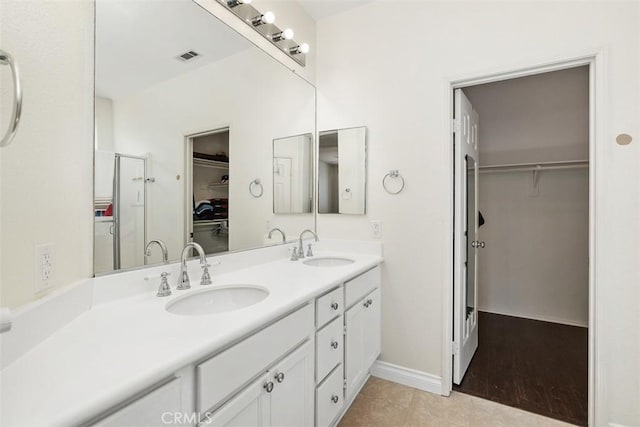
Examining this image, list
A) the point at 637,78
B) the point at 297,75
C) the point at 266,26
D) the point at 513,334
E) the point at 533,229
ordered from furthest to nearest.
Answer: the point at 533,229 → the point at 513,334 → the point at 297,75 → the point at 266,26 → the point at 637,78

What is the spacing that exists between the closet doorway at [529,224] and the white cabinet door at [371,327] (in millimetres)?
703

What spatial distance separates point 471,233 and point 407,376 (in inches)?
45.6

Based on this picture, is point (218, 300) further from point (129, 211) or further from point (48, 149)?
point (48, 149)

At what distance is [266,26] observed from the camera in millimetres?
1894

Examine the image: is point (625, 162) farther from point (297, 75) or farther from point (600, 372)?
point (297, 75)

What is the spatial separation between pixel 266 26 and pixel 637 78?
2.00 m

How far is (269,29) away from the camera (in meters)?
1.92

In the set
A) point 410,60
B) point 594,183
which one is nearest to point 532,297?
point 594,183

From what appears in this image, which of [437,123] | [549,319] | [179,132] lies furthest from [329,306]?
[549,319]

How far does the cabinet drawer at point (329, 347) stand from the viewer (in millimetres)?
1367

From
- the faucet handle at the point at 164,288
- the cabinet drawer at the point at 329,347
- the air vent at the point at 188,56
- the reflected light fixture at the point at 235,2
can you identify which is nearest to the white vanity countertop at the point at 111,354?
the faucet handle at the point at 164,288

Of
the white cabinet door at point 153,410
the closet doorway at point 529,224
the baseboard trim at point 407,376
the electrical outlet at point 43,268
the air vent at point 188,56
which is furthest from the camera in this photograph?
the closet doorway at point 529,224

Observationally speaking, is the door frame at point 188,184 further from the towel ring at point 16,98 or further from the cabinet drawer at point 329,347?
the towel ring at point 16,98

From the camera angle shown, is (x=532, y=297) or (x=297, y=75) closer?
(x=297, y=75)
